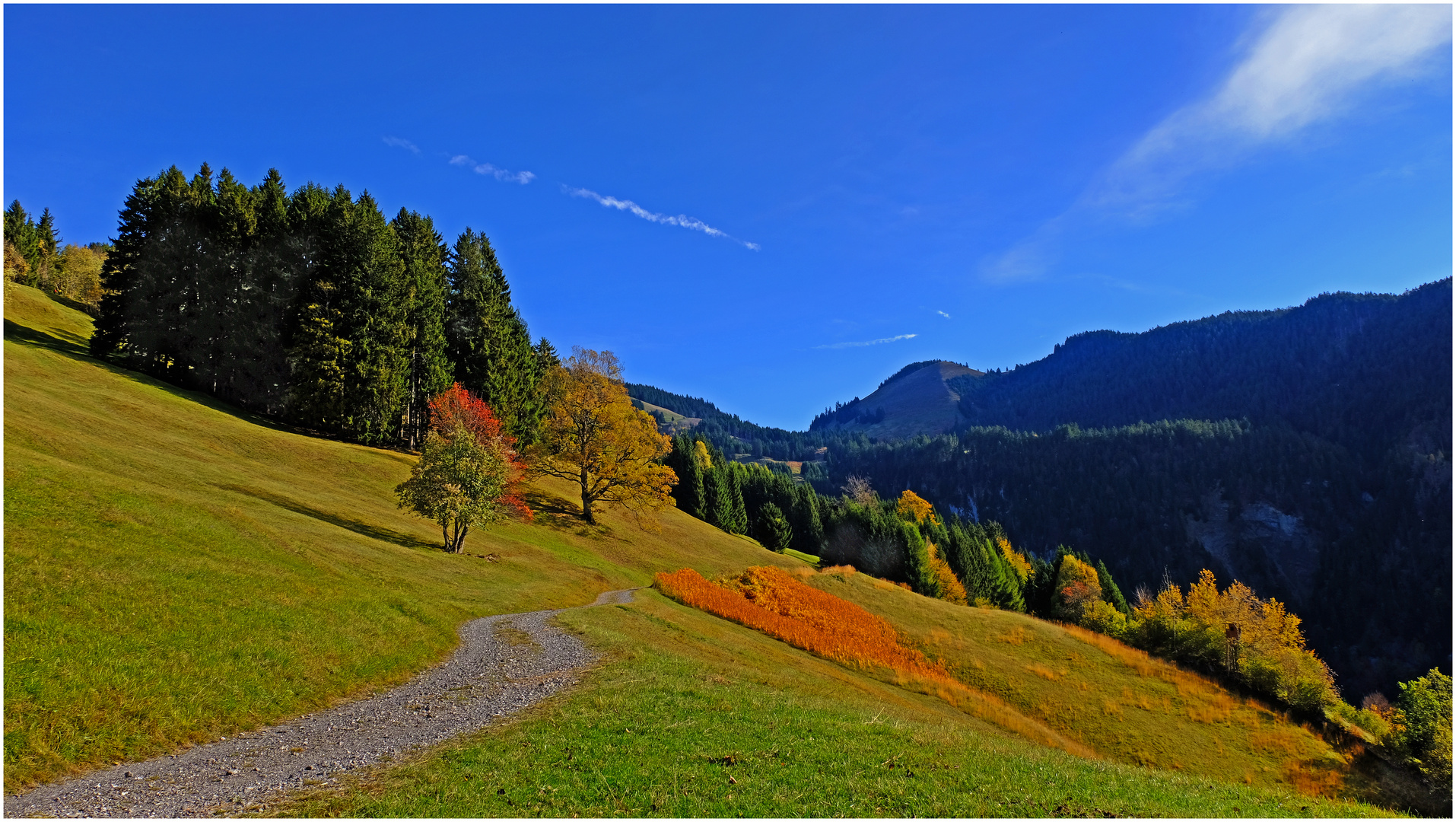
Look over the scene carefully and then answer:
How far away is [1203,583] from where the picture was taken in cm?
8781

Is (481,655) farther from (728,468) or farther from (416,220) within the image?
(728,468)

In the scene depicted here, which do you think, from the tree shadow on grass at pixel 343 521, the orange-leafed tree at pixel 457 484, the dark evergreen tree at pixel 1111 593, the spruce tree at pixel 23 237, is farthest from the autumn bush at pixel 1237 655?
the spruce tree at pixel 23 237

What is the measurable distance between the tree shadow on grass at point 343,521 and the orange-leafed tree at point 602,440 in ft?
74.3

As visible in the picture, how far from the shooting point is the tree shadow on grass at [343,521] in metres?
37.8

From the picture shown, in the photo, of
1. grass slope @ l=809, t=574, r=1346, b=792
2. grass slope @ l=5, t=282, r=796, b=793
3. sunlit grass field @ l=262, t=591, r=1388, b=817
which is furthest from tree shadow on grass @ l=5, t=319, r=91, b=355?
grass slope @ l=809, t=574, r=1346, b=792

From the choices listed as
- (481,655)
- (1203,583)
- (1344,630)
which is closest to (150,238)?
(481,655)

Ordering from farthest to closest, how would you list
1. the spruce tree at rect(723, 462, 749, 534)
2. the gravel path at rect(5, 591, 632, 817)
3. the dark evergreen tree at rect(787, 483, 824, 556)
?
1. the dark evergreen tree at rect(787, 483, 824, 556)
2. the spruce tree at rect(723, 462, 749, 534)
3. the gravel path at rect(5, 591, 632, 817)

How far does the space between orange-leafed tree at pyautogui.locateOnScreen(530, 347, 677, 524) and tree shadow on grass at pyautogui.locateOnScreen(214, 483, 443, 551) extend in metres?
22.6

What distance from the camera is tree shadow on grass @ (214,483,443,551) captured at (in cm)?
3778

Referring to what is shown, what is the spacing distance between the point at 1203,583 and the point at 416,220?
11678cm

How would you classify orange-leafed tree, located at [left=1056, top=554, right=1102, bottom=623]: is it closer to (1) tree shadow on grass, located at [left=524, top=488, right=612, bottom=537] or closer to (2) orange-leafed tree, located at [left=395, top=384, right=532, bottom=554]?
(1) tree shadow on grass, located at [left=524, top=488, right=612, bottom=537]

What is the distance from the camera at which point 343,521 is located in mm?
39594

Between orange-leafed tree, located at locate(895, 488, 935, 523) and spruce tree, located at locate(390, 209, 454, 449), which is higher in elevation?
spruce tree, located at locate(390, 209, 454, 449)

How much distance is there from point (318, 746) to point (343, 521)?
29619 millimetres
